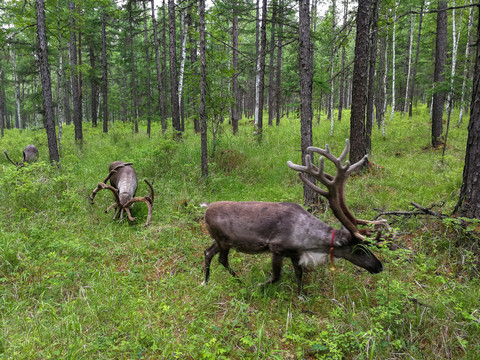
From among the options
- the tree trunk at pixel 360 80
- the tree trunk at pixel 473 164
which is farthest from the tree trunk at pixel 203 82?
the tree trunk at pixel 473 164

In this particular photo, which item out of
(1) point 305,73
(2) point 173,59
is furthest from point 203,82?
(2) point 173,59

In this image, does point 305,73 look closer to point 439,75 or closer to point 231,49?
point 439,75

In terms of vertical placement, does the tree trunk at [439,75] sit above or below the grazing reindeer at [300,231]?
above

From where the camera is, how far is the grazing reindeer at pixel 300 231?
3979 millimetres

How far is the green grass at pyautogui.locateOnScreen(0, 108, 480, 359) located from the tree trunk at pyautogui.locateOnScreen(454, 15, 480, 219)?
1.16ft

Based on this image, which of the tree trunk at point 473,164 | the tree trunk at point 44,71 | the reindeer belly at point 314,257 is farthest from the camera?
the tree trunk at point 44,71

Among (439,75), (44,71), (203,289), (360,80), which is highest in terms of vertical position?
(439,75)

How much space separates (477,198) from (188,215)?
19.1 ft

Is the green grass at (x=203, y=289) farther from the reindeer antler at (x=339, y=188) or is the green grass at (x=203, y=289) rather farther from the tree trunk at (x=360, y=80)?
the tree trunk at (x=360, y=80)

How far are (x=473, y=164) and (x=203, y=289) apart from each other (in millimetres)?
4808

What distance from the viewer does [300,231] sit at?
13.4 ft

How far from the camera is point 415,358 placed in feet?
9.63

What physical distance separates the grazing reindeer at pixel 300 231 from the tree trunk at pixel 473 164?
1701 mm

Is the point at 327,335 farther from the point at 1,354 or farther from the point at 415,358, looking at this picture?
the point at 1,354
